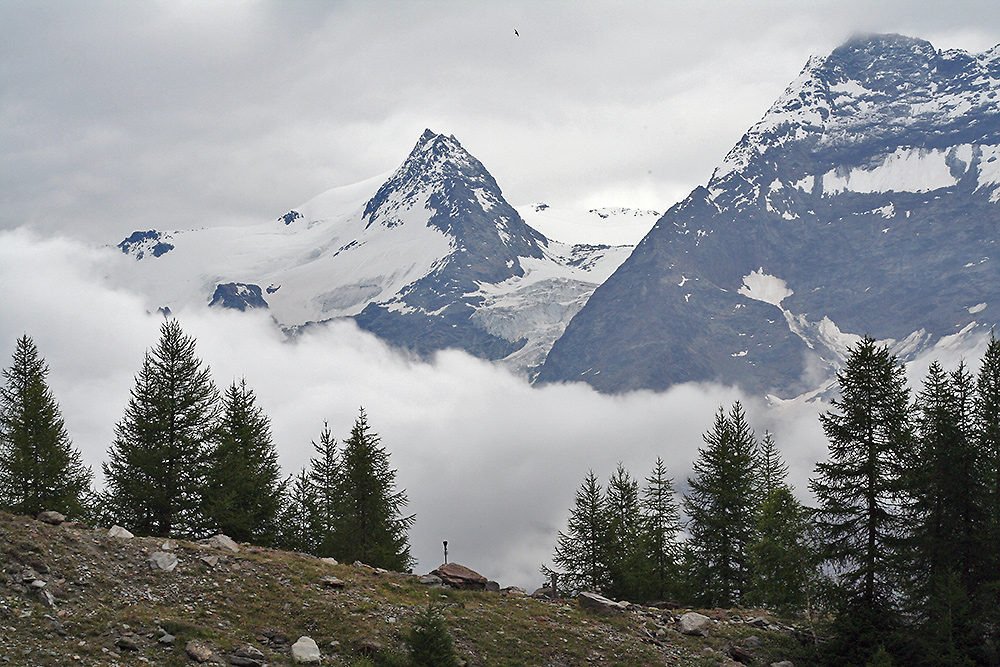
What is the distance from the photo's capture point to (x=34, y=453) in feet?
151

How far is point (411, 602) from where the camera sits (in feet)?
109

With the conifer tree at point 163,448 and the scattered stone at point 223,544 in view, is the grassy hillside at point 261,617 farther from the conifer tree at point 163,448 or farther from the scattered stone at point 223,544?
the conifer tree at point 163,448

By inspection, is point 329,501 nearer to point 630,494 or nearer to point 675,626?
point 630,494

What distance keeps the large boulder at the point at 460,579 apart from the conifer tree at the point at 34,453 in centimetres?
2083

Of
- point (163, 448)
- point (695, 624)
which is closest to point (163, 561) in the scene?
point (163, 448)

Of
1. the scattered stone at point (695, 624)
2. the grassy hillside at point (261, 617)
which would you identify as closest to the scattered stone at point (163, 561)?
the grassy hillside at point (261, 617)

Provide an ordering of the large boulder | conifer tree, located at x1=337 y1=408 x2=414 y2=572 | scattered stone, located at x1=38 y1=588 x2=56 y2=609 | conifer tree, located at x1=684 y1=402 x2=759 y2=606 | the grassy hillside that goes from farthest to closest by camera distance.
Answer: conifer tree, located at x1=337 y1=408 x2=414 y2=572 < conifer tree, located at x1=684 y1=402 x2=759 y2=606 < the large boulder < scattered stone, located at x1=38 y1=588 x2=56 y2=609 < the grassy hillside

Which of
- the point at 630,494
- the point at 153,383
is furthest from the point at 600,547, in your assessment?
the point at 153,383

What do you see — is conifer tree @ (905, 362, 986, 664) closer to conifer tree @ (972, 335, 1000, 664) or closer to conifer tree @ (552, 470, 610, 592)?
conifer tree @ (972, 335, 1000, 664)

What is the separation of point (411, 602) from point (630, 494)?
26.9m

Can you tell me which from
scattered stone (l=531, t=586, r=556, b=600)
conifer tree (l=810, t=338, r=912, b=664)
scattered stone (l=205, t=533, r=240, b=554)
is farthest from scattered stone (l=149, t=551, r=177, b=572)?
conifer tree (l=810, t=338, r=912, b=664)

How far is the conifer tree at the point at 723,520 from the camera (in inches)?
1891

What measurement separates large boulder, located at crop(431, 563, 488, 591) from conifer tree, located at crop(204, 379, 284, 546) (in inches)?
497

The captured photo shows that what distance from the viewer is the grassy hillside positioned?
85.7ft
